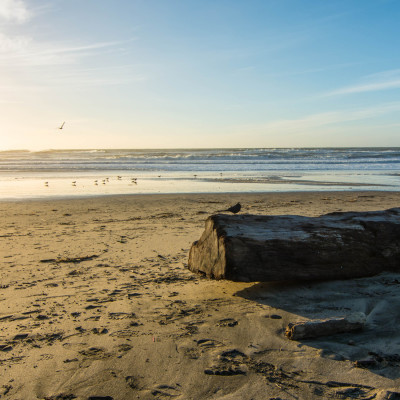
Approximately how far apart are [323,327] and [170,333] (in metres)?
1.26

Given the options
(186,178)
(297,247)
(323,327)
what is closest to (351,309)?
(323,327)

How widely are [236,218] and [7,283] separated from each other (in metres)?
2.78

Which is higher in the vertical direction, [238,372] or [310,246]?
[310,246]

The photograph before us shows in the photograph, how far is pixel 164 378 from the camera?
2783 millimetres

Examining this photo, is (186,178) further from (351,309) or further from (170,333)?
(170,333)

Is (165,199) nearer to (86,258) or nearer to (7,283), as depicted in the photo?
(86,258)

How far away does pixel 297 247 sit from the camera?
167 inches

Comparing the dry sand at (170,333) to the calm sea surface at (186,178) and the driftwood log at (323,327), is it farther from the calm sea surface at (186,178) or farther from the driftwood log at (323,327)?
the calm sea surface at (186,178)

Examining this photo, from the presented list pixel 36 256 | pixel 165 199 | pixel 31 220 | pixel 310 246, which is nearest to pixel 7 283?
pixel 36 256

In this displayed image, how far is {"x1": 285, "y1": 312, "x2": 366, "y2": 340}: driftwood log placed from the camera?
328 centimetres

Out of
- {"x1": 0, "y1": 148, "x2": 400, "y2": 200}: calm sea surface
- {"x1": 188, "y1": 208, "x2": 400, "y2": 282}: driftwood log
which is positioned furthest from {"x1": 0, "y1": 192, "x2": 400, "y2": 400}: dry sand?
{"x1": 0, "y1": 148, "x2": 400, "y2": 200}: calm sea surface

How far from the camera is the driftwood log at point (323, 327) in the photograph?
129 inches

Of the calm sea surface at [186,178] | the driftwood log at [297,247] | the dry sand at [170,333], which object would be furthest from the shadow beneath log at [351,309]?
the calm sea surface at [186,178]

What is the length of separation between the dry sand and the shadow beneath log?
0.04 ft
